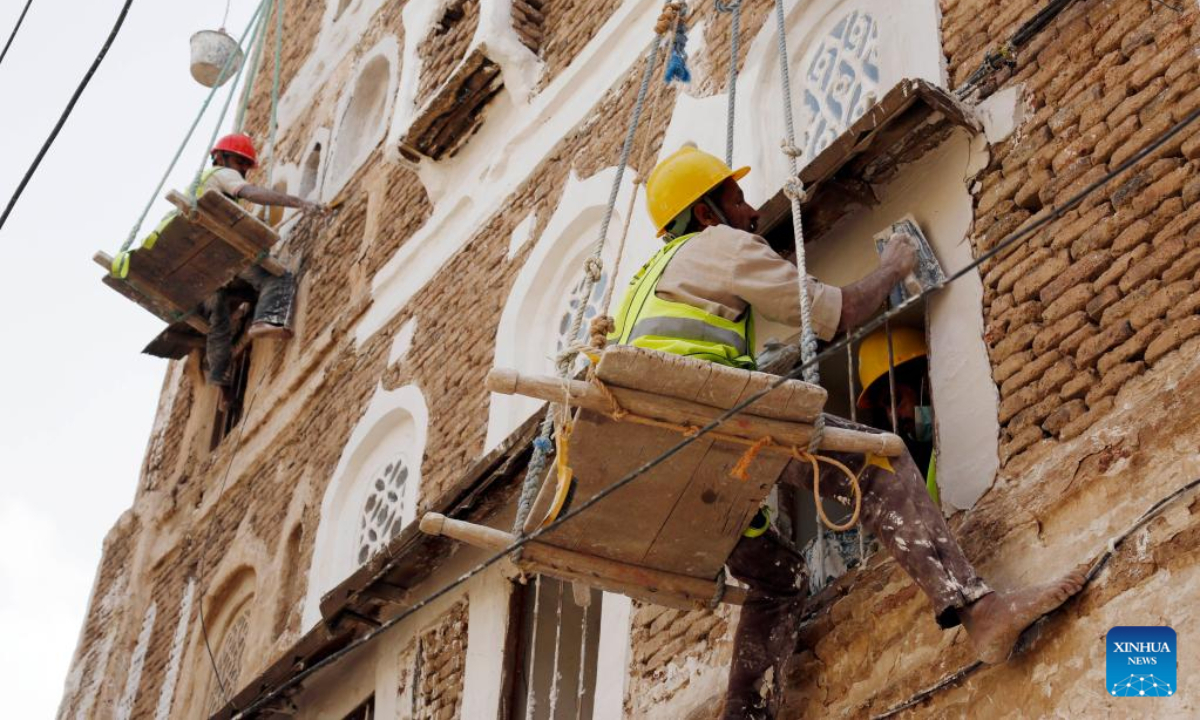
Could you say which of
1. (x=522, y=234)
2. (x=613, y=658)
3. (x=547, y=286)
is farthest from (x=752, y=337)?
(x=522, y=234)

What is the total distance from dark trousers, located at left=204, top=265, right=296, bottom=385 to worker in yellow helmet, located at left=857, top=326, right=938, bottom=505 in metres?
7.47

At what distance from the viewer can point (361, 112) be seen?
14281 mm

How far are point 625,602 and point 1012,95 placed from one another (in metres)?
2.73

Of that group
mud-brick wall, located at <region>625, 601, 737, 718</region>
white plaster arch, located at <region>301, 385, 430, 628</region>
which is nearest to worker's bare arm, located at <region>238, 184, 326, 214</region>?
white plaster arch, located at <region>301, 385, 430, 628</region>

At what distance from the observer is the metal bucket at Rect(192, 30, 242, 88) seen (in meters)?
17.2

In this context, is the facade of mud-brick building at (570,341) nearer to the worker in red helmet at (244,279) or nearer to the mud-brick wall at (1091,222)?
the mud-brick wall at (1091,222)

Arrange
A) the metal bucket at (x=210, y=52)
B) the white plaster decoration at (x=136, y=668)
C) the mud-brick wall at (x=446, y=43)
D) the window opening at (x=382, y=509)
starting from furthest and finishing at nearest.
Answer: the metal bucket at (x=210, y=52) → the white plaster decoration at (x=136, y=668) → the mud-brick wall at (x=446, y=43) → the window opening at (x=382, y=509)

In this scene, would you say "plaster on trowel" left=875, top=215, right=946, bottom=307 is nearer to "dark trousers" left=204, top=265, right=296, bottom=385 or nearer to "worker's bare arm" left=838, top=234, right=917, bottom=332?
"worker's bare arm" left=838, top=234, right=917, bottom=332

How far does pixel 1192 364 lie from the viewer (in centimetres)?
505

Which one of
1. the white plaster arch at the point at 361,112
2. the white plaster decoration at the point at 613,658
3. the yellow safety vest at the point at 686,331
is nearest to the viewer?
the yellow safety vest at the point at 686,331

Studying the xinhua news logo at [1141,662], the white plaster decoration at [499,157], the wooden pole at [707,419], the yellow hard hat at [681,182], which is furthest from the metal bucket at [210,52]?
the xinhua news logo at [1141,662]

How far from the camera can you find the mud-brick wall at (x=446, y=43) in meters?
12.1

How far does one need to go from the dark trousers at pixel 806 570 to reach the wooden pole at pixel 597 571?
125 millimetres

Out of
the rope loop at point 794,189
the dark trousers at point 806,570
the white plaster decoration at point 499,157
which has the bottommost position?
the dark trousers at point 806,570
